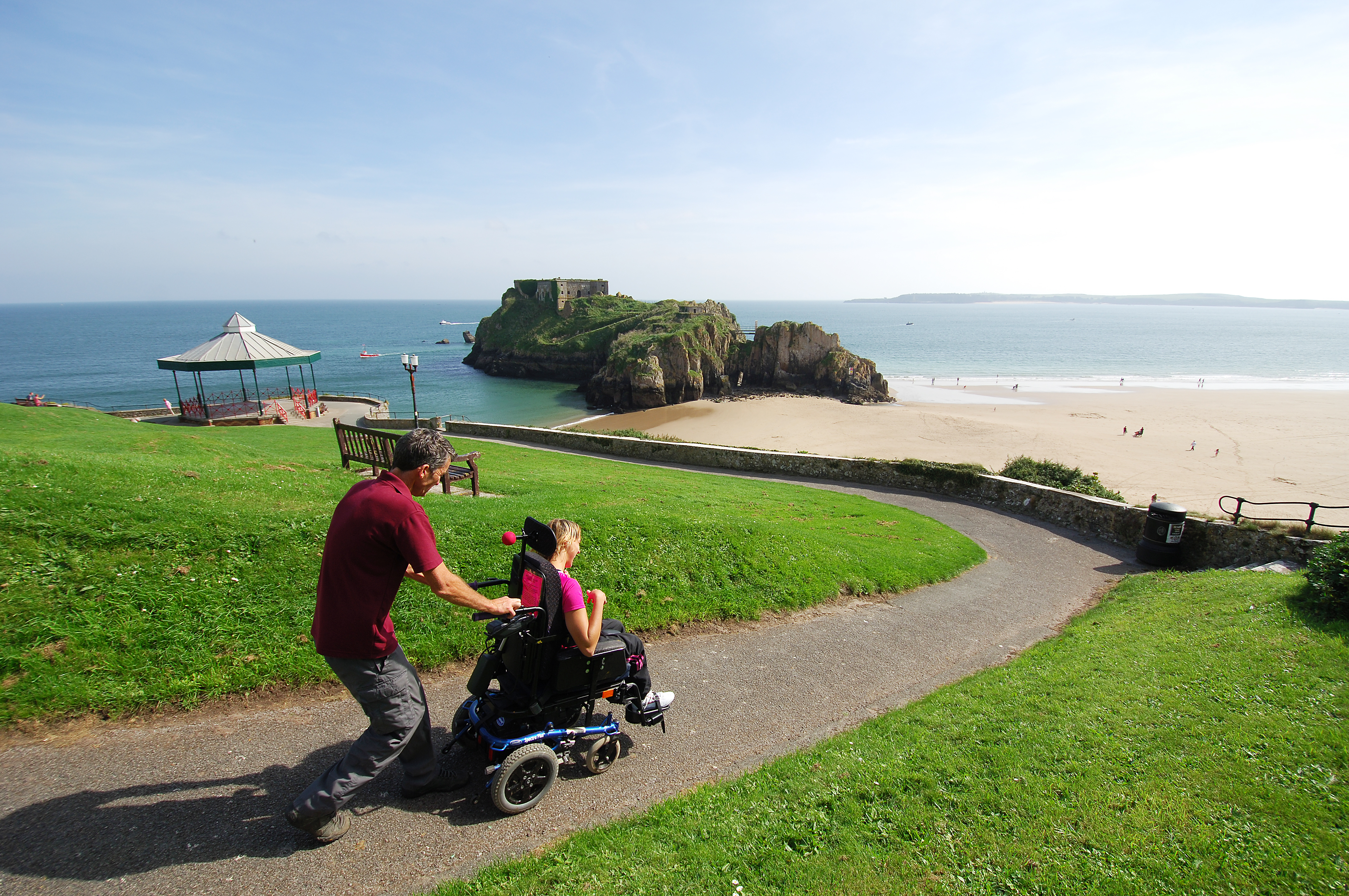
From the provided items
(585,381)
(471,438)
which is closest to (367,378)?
(585,381)

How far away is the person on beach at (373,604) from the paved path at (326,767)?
0.36 meters

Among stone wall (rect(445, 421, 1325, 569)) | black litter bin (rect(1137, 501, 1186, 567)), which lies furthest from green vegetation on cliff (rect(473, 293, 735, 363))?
black litter bin (rect(1137, 501, 1186, 567))

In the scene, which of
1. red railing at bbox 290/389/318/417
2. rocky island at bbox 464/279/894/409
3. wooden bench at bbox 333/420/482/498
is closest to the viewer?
wooden bench at bbox 333/420/482/498

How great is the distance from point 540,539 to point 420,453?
1083 mm

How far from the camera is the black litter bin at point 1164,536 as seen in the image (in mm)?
12609

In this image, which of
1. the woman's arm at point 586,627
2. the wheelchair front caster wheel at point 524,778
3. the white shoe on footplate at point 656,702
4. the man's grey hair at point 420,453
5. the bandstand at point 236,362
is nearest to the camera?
the man's grey hair at point 420,453

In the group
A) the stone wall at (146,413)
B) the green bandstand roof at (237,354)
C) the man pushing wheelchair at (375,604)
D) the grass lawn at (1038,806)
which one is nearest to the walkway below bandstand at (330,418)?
the stone wall at (146,413)

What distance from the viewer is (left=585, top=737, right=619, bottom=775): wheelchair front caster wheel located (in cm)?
460

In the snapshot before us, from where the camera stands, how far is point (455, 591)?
3.76m

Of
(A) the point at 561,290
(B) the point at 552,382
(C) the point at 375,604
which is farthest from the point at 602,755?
(A) the point at 561,290

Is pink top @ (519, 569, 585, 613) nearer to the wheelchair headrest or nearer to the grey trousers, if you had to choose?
the wheelchair headrest

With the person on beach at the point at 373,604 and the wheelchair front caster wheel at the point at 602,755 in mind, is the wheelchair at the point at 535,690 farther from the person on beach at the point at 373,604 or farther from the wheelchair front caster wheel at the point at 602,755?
the person on beach at the point at 373,604

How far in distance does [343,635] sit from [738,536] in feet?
22.4

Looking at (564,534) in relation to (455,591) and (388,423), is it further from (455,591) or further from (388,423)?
(388,423)
